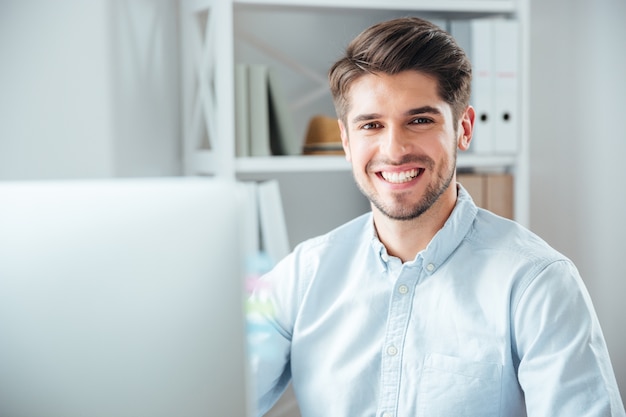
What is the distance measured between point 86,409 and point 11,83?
127 centimetres

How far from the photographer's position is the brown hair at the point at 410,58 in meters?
1.27

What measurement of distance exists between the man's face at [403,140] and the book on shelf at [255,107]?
0.77 m

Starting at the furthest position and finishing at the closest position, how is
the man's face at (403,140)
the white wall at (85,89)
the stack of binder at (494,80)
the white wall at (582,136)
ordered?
the white wall at (582,136) → the stack of binder at (494,80) → the white wall at (85,89) → the man's face at (403,140)

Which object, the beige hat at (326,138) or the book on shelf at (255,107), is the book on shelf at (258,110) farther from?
the beige hat at (326,138)

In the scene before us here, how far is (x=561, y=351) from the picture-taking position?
3.46 ft

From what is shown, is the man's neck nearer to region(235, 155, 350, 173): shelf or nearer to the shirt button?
the shirt button

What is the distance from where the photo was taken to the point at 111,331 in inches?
23.4

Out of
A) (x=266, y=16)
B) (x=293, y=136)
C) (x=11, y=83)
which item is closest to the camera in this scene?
(x=11, y=83)

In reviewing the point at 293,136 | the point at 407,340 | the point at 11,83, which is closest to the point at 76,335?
the point at 407,340

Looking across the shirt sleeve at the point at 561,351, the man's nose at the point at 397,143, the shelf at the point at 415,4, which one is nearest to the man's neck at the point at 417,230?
the man's nose at the point at 397,143

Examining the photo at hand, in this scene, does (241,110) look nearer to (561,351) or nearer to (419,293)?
(419,293)

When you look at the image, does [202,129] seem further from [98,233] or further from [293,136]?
[98,233]

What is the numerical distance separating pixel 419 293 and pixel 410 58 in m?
0.38

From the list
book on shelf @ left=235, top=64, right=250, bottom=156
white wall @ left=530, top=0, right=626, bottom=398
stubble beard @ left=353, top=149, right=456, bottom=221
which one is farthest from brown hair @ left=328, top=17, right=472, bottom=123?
white wall @ left=530, top=0, right=626, bottom=398
